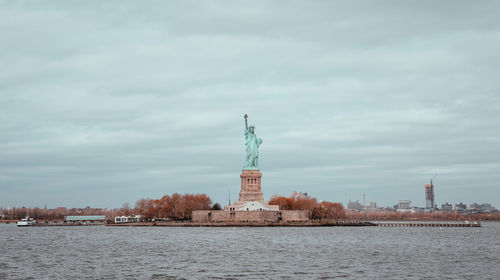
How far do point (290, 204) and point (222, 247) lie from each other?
226ft

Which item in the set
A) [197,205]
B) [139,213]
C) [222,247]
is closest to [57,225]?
[139,213]

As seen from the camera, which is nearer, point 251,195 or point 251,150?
point 251,195

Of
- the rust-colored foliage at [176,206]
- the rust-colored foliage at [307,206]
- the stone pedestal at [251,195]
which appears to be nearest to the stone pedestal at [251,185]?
the stone pedestal at [251,195]

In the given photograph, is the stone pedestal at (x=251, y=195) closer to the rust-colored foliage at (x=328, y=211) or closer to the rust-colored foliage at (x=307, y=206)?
the rust-colored foliage at (x=307, y=206)

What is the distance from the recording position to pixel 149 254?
4934 centimetres

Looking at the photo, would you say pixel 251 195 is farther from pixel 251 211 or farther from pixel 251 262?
pixel 251 262

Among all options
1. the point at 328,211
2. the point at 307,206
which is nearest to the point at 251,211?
the point at 307,206

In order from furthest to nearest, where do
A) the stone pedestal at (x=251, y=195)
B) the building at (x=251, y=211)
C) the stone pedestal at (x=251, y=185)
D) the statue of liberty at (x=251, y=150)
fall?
the statue of liberty at (x=251, y=150) < the stone pedestal at (x=251, y=185) < the stone pedestal at (x=251, y=195) < the building at (x=251, y=211)

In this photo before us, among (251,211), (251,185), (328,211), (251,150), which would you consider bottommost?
(328,211)

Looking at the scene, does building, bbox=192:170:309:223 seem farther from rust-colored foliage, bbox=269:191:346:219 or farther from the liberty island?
rust-colored foliage, bbox=269:191:346:219

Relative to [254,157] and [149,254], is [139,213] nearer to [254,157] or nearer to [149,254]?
[254,157]

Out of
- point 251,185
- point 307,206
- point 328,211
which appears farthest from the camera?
point 328,211

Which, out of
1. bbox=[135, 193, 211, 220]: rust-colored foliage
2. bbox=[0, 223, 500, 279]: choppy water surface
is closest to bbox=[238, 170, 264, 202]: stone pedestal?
bbox=[135, 193, 211, 220]: rust-colored foliage

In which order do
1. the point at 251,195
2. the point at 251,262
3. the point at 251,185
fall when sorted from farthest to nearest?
the point at 251,185 → the point at 251,195 → the point at 251,262
